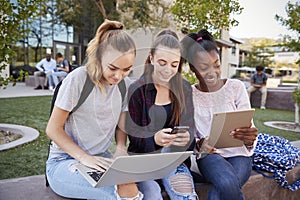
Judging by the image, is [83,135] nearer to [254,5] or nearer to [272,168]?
[272,168]

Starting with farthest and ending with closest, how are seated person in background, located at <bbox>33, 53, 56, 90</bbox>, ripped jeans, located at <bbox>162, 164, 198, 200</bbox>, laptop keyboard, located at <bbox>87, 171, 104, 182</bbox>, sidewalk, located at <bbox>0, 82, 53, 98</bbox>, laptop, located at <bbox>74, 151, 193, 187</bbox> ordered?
seated person in background, located at <bbox>33, 53, 56, 90</bbox> → sidewalk, located at <bbox>0, 82, 53, 98</bbox> → ripped jeans, located at <bbox>162, 164, 198, 200</bbox> → laptop keyboard, located at <bbox>87, 171, 104, 182</bbox> → laptop, located at <bbox>74, 151, 193, 187</bbox>

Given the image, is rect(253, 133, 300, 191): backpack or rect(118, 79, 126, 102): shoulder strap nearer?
rect(118, 79, 126, 102): shoulder strap

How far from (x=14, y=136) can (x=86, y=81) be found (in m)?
2.52

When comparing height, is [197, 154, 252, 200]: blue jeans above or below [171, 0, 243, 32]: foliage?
below

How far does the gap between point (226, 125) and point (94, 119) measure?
61 centimetres

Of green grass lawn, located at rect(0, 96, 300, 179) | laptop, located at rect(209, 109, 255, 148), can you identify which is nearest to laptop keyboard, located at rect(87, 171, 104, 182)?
laptop, located at rect(209, 109, 255, 148)

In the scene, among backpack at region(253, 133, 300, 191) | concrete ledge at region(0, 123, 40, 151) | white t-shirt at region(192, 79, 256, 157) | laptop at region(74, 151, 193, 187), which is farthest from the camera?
concrete ledge at region(0, 123, 40, 151)

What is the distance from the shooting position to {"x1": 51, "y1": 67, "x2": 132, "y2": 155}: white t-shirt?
1.16 meters

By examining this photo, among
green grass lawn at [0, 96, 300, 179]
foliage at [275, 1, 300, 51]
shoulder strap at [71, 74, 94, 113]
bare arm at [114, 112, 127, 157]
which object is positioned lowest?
green grass lawn at [0, 96, 300, 179]

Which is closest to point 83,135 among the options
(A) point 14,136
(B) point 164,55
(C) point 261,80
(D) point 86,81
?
(D) point 86,81

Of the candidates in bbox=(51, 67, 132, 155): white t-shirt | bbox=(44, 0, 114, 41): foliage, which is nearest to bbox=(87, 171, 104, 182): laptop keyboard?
bbox=(51, 67, 132, 155): white t-shirt

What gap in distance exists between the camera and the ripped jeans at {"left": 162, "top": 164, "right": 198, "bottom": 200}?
1.30 metres

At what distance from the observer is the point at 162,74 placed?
41.8 inches

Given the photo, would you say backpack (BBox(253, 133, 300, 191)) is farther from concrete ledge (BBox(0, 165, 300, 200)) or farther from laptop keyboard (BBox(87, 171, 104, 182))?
laptop keyboard (BBox(87, 171, 104, 182))
